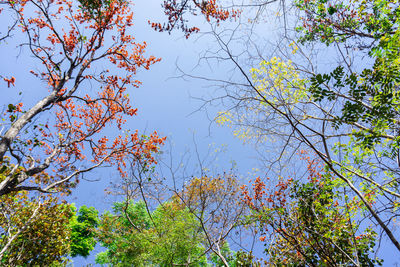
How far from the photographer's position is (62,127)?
8695 mm

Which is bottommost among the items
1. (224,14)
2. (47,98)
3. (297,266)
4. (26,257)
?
(26,257)

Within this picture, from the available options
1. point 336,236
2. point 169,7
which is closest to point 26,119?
point 169,7

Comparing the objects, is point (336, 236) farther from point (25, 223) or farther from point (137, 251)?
point (25, 223)

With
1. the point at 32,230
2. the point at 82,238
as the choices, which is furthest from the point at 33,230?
the point at 82,238

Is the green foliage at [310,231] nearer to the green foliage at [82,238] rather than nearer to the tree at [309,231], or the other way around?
the tree at [309,231]

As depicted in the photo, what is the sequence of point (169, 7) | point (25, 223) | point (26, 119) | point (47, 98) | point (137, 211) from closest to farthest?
point (169, 7), point (26, 119), point (47, 98), point (25, 223), point (137, 211)

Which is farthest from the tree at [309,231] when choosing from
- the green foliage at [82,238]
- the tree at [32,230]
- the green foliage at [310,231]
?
the green foliage at [82,238]

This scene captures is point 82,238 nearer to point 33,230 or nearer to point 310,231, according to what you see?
point 33,230

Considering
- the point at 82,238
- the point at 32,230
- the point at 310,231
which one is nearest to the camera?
the point at 310,231

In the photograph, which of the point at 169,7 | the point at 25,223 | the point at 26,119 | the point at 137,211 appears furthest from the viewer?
the point at 137,211

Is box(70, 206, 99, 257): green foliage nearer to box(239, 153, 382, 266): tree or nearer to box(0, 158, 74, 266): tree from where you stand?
box(0, 158, 74, 266): tree

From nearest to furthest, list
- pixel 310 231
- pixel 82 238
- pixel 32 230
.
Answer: pixel 310 231 < pixel 32 230 < pixel 82 238

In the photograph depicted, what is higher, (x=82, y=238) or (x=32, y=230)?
(x=82, y=238)

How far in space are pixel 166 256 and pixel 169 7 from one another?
6762 mm
